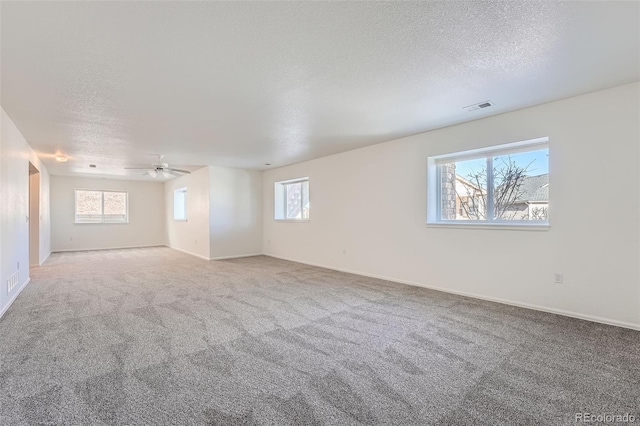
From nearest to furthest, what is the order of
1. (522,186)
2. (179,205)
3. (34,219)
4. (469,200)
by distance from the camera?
(522,186) → (469,200) → (34,219) → (179,205)

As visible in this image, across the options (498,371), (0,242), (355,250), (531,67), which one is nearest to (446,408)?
(498,371)

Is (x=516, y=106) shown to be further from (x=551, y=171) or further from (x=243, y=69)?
(x=243, y=69)

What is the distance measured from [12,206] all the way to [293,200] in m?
5.00

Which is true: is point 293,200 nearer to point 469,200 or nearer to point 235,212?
point 235,212

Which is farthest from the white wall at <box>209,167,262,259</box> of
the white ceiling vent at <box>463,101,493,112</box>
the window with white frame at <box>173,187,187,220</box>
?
the white ceiling vent at <box>463,101,493,112</box>

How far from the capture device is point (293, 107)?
3334 mm

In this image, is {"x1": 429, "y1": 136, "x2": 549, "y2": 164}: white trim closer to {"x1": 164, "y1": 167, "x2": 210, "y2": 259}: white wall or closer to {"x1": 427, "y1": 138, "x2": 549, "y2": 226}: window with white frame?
{"x1": 427, "y1": 138, "x2": 549, "y2": 226}: window with white frame

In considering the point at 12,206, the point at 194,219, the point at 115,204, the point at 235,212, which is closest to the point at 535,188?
the point at 235,212

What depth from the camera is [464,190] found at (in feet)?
14.0

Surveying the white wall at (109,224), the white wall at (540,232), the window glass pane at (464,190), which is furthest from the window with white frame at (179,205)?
the window glass pane at (464,190)

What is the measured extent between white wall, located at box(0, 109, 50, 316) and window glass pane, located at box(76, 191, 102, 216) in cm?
509

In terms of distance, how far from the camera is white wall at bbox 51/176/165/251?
883 cm

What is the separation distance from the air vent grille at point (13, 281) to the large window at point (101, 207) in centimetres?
606

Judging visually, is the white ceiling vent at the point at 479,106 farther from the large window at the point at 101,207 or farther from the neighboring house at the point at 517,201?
the large window at the point at 101,207
